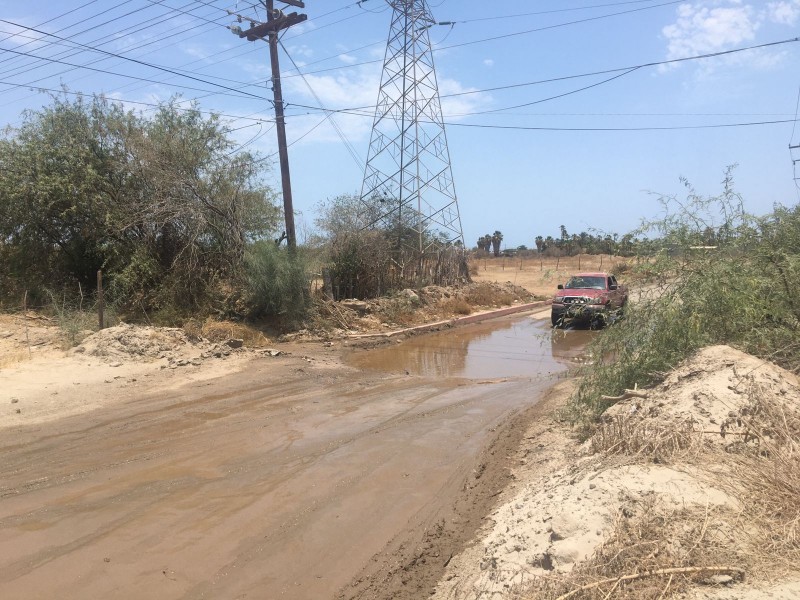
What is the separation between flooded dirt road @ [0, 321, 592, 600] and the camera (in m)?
4.70

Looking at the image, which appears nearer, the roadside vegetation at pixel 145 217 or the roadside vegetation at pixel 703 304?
the roadside vegetation at pixel 703 304

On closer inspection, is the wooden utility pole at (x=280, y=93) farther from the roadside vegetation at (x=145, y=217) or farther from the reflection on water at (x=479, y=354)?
the reflection on water at (x=479, y=354)

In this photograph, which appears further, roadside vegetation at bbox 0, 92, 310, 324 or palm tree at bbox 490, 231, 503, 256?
palm tree at bbox 490, 231, 503, 256

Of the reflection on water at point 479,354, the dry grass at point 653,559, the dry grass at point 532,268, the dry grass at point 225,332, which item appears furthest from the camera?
the dry grass at point 532,268

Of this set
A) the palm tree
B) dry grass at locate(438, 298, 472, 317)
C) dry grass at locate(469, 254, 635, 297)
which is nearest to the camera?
dry grass at locate(438, 298, 472, 317)

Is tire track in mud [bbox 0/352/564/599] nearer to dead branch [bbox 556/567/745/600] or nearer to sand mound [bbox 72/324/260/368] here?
dead branch [bbox 556/567/745/600]

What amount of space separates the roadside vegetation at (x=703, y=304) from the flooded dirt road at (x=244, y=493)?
6.45 ft

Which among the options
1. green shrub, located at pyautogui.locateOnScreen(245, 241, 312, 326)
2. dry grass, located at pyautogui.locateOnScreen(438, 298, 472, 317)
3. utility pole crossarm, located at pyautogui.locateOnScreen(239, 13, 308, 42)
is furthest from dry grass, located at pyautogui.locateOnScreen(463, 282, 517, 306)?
utility pole crossarm, located at pyautogui.locateOnScreen(239, 13, 308, 42)

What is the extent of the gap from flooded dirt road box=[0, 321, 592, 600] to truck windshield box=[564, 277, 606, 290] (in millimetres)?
11917

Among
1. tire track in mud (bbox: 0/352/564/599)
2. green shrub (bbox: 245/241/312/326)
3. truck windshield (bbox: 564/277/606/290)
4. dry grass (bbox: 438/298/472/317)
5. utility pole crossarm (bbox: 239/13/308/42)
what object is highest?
utility pole crossarm (bbox: 239/13/308/42)

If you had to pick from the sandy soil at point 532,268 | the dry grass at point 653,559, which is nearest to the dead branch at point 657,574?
the dry grass at point 653,559

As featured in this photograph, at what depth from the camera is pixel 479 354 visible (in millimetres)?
16531

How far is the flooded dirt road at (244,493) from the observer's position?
4699 millimetres

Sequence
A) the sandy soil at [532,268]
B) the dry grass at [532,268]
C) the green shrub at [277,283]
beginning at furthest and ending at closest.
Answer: the sandy soil at [532,268]
the dry grass at [532,268]
the green shrub at [277,283]
